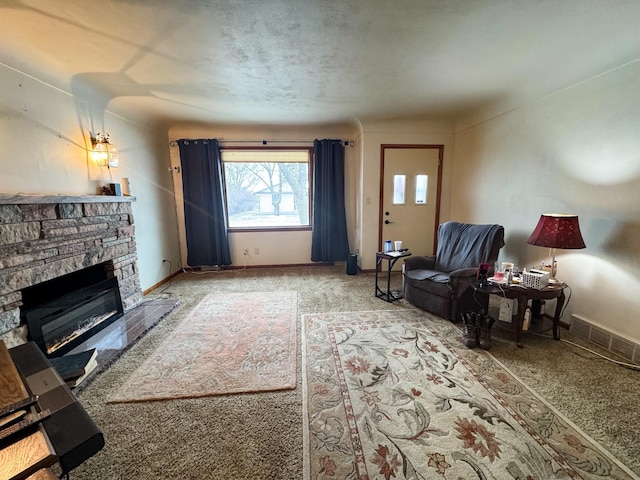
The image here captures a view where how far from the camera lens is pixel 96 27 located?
1.71 m

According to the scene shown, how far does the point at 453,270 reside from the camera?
3010 mm

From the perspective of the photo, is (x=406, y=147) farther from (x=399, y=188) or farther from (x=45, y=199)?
(x=45, y=199)

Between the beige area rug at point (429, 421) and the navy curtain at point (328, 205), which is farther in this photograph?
the navy curtain at point (328, 205)

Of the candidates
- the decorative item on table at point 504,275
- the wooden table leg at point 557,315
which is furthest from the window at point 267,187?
the wooden table leg at point 557,315

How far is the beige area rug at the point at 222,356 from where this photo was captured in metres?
1.77

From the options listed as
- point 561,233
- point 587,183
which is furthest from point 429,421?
point 587,183

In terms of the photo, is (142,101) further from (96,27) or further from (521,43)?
(521,43)

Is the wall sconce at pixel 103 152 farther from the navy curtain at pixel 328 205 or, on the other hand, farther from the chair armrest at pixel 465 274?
the chair armrest at pixel 465 274

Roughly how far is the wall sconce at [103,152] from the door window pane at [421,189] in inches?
158

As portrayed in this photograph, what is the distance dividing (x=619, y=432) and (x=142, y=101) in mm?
4731

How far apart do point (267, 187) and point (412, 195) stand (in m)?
2.39

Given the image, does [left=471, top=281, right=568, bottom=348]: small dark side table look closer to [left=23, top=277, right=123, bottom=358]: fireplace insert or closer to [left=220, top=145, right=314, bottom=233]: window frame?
[left=220, top=145, right=314, bottom=233]: window frame

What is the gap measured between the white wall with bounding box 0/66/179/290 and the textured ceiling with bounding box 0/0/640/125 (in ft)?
0.49

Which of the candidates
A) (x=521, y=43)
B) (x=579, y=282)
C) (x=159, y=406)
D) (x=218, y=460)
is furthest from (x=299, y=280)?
(x=521, y=43)
